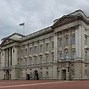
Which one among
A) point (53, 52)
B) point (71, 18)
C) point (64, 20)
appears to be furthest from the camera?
point (53, 52)

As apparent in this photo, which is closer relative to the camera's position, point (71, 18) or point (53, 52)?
point (71, 18)

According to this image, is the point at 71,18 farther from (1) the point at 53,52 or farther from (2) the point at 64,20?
(1) the point at 53,52

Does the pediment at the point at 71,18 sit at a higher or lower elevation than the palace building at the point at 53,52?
higher

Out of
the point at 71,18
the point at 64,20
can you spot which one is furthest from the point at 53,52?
the point at 71,18

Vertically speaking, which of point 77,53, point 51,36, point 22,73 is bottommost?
point 22,73

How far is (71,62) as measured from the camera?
64375 mm

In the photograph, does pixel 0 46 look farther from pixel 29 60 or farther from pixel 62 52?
pixel 62 52

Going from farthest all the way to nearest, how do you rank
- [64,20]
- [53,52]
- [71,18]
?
1. [53,52]
2. [64,20]
3. [71,18]

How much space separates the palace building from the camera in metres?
63.6

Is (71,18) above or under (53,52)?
above

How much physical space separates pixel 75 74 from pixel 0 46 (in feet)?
177

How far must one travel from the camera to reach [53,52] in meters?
75.1

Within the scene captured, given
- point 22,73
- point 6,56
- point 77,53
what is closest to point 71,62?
point 77,53

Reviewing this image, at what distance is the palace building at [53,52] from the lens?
209 feet
